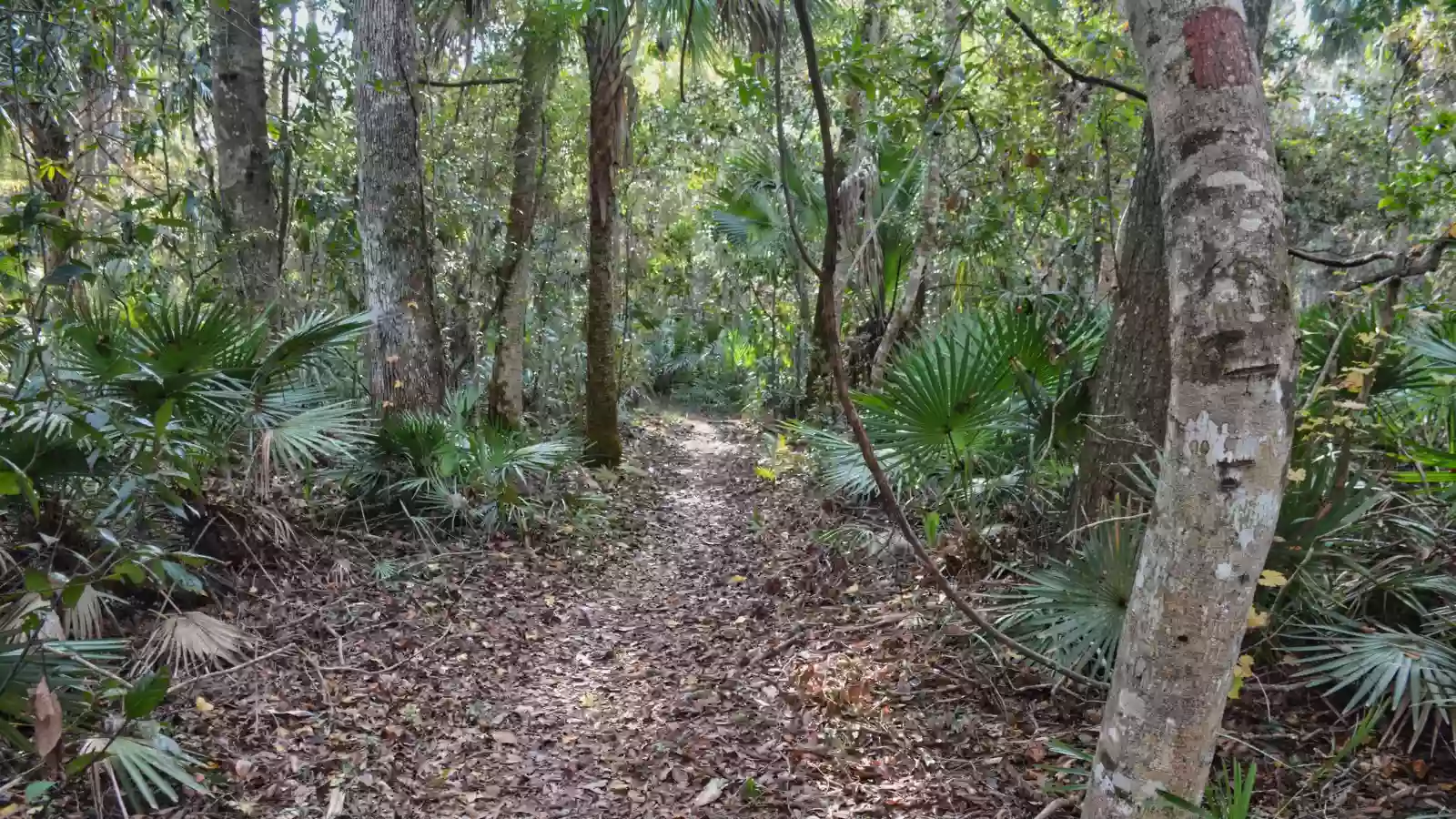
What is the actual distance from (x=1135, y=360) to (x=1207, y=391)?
2.52 meters

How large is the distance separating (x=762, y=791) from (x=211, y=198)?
6.50 metres

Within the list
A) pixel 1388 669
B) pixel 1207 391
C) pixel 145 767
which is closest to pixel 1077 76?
pixel 1207 391

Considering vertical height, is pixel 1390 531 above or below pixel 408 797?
above

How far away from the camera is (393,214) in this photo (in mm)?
7027

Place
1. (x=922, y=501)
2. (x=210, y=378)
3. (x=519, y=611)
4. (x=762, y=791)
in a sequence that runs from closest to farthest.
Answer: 1. (x=762, y=791)
2. (x=210, y=378)
3. (x=519, y=611)
4. (x=922, y=501)

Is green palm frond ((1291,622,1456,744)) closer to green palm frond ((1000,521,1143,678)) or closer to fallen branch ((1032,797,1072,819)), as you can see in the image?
green palm frond ((1000,521,1143,678))

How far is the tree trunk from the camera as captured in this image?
13.4 ft

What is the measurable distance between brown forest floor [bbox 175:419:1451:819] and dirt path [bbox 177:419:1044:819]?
0.5 inches

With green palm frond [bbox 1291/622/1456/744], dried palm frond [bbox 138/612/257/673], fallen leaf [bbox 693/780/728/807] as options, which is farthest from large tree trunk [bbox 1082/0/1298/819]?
dried palm frond [bbox 138/612/257/673]

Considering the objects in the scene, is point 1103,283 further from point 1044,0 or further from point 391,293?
point 391,293

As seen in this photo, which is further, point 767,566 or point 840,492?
point 840,492

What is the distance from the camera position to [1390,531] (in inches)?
145

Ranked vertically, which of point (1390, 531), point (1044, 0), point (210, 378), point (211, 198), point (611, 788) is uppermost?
point (1044, 0)

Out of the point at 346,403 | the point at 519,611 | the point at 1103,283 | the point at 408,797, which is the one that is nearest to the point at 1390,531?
the point at 1103,283
